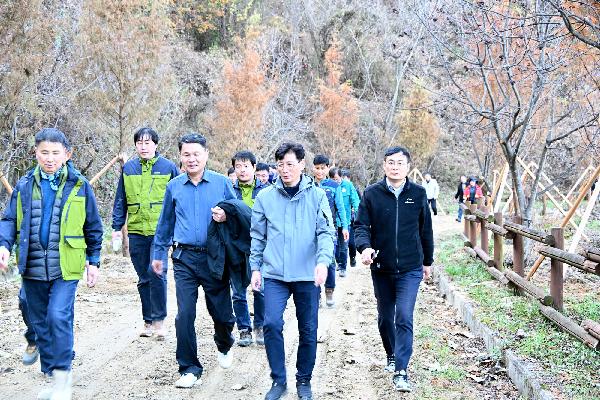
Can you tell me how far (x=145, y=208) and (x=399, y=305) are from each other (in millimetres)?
2955

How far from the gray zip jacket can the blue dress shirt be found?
0.58m

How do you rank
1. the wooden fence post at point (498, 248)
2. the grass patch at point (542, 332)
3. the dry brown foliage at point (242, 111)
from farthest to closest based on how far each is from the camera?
1. the dry brown foliage at point (242, 111)
2. the wooden fence post at point (498, 248)
3. the grass patch at point (542, 332)

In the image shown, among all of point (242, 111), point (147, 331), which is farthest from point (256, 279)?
point (242, 111)

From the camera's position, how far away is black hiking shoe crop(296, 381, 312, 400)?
529 cm

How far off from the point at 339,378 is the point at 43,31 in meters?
8.15

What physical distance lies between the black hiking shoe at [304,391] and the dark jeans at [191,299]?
0.93 meters

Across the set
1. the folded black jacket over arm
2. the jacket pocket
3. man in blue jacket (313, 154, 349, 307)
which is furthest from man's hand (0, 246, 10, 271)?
man in blue jacket (313, 154, 349, 307)

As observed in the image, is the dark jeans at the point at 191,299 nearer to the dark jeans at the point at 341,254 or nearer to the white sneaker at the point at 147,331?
the white sneaker at the point at 147,331

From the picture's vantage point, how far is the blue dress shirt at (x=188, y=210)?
575cm

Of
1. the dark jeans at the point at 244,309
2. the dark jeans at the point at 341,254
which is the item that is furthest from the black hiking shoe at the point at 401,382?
the dark jeans at the point at 341,254

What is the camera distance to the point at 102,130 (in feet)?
53.7

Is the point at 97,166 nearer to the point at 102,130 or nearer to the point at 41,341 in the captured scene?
the point at 102,130

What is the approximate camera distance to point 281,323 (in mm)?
5242

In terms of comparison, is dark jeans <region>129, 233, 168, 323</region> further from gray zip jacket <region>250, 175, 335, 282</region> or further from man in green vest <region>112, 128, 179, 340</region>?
gray zip jacket <region>250, 175, 335, 282</region>
